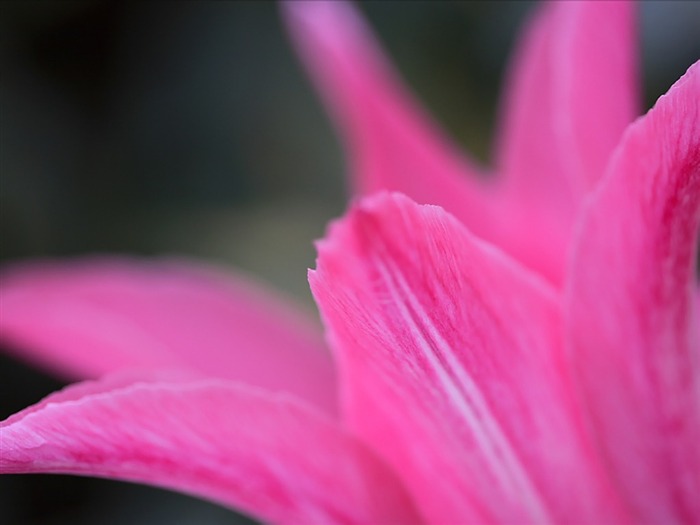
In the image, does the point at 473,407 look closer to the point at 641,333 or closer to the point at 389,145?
the point at 641,333

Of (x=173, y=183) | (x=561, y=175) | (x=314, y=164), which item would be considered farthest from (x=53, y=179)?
(x=561, y=175)

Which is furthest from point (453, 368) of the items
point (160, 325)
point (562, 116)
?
point (160, 325)

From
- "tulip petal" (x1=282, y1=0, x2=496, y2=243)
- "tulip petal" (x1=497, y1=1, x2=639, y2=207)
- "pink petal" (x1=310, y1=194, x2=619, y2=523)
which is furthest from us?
"tulip petal" (x1=282, y1=0, x2=496, y2=243)

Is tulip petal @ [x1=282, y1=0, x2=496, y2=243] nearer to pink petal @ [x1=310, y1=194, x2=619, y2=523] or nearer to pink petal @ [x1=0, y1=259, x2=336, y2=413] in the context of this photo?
pink petal @ [x1=0, y1=259, x2=336, y2=413]

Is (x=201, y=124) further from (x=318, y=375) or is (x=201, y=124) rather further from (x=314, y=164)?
(x=318, y=375)

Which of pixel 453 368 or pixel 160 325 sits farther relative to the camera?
pixel 160 325

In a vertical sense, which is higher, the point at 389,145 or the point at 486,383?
the point at 389,145

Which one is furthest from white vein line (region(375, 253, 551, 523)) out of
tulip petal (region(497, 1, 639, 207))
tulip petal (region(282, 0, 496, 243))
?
tulip petal (region(282, 0, 496, 243))
